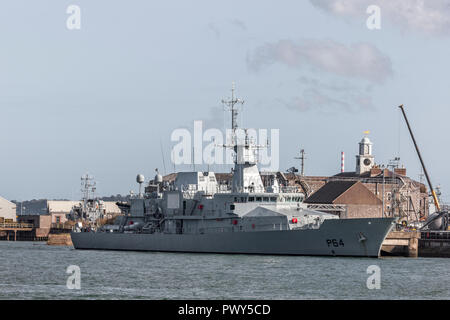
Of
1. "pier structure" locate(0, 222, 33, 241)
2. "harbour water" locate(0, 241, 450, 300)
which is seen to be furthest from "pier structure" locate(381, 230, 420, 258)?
"pier structure" locate(0, 222, 33, 241)

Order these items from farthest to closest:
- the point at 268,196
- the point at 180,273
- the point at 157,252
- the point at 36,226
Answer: the point at 36,226
the point at 157,252
the point at 268,196
the point at 180,273

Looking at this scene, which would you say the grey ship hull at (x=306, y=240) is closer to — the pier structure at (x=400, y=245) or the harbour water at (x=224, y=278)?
the harbour water at (x=224, y=278)

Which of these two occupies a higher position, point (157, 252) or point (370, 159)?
point (370, 159)

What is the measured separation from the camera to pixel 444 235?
191 ft

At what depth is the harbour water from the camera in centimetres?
2872

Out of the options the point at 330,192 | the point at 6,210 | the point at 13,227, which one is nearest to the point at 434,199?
the point at 330,192

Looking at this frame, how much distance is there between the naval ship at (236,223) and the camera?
4525 centimetres

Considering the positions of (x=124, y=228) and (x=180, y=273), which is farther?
(x=124, y=228)

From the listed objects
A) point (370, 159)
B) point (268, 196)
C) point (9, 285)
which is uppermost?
point (370, 159)

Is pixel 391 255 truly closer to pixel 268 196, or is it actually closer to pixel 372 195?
pixel 268 196

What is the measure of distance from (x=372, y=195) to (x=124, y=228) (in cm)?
2959

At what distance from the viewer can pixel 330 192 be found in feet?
259
